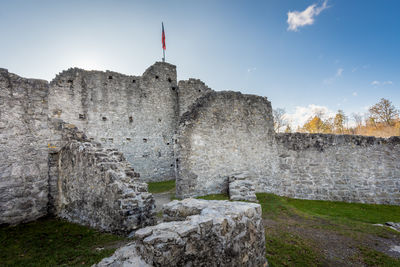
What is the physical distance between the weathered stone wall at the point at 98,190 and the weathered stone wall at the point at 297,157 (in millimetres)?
6282

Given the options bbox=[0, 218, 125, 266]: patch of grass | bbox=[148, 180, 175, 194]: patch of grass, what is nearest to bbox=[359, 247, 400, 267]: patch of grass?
bbox=[0, 218, 125, 266]: patch of grass

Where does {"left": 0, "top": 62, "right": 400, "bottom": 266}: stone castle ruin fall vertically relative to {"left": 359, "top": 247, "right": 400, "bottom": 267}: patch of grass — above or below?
above

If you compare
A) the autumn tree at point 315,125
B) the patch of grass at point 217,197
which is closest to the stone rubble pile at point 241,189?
the patch of grass at point 217,197

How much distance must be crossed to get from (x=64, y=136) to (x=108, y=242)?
4526mm

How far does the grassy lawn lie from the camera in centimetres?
412

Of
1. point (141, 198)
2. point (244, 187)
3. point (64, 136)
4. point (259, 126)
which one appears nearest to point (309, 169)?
point (259, 126)

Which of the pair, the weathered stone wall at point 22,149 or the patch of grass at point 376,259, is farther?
the weathered stone wall at point 22,149

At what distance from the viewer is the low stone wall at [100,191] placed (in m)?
5.22

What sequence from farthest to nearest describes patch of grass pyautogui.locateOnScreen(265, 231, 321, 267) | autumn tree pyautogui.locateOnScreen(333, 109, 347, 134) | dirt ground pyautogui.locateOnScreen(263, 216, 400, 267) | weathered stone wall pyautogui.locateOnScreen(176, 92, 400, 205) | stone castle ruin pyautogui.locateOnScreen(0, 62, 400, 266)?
1. autumn tree pyautogui.locateOnScreen(333, 109, 347, 134)
2. weathered stone wall pyautogui.locateOnScreen(176, 92, 400, 205)
3. dirt ground pyautogui.locateOnScreen(263, 216, 400, 267)
4. patch of grass pyautogui.locateOnScreen(265, 231, 321, 267)
5. stone castle ruin pyautogui.locateOnScreen(0, 62, 400, 266)

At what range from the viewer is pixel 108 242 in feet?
15.3

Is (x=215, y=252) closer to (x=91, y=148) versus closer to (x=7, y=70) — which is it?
(x=91, y=148)

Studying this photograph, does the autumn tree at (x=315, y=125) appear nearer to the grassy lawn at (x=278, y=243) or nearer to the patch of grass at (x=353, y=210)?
the patch of grass at (x=353, y=210)

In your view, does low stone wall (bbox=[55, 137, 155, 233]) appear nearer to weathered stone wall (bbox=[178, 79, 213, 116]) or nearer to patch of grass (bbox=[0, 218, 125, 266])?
patch of grass (bbox=[0, 218, 125, 266])

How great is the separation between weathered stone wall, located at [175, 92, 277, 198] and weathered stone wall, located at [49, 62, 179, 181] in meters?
7.71
